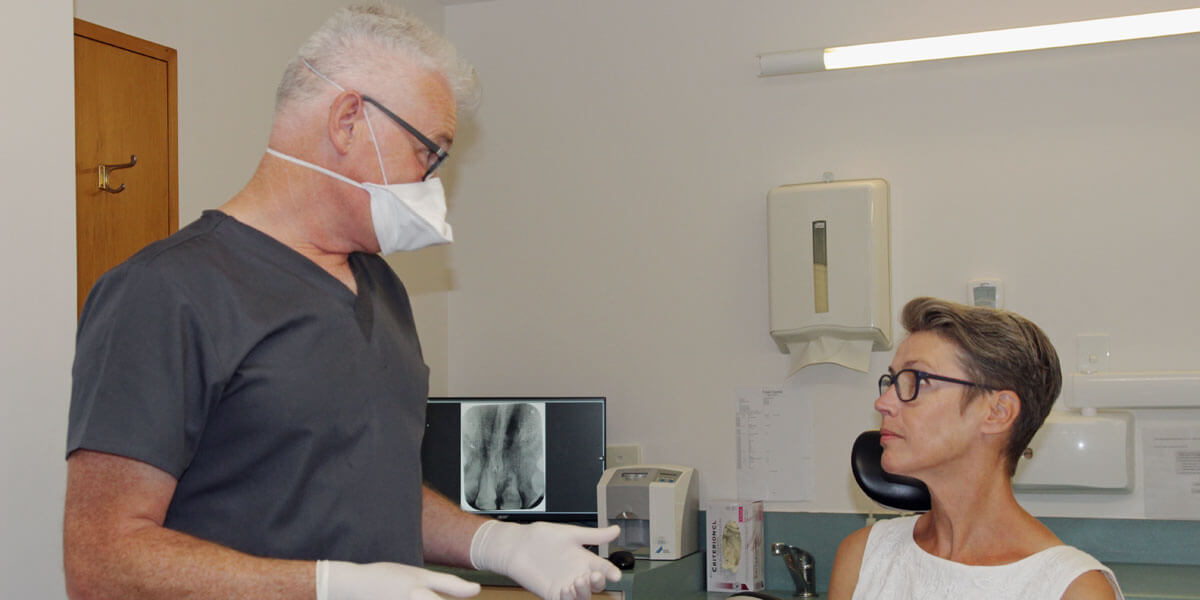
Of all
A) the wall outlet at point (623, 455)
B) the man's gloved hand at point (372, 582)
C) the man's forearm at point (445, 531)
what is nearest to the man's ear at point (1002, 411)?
the man's forearm at point (445, 531)

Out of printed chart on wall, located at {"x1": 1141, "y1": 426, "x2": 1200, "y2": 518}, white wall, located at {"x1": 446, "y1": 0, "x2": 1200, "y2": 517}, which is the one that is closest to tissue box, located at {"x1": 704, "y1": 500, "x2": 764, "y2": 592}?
white wall, located at {"x1": 446, "y1": 0, "x2": 1200, "y2": 517}

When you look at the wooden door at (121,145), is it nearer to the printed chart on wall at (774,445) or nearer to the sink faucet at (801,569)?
the printed chart on wall at (774,445)

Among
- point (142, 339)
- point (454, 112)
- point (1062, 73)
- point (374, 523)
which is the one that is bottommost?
point (374, 523)

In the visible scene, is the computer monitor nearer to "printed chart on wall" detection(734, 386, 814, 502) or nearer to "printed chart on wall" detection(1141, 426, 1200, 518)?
"printed chart on wall" detection(734, 386, 814, 502)

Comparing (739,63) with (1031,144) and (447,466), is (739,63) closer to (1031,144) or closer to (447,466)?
(1031,144)

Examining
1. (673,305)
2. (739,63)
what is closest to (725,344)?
(673,305)

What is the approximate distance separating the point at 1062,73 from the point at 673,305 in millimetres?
1413

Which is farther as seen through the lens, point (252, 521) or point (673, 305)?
point (673, 305)

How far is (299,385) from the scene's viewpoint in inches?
53.3

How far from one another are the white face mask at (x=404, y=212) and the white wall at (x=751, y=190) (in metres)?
2.20

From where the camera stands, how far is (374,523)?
1.44 m

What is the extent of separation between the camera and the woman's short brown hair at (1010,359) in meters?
2.04

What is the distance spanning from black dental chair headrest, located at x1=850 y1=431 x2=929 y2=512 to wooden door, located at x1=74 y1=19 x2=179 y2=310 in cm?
166

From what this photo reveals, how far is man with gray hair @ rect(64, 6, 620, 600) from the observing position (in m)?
1.17
